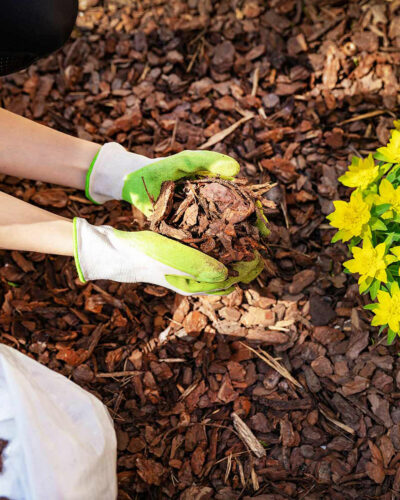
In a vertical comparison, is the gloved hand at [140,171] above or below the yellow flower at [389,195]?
below

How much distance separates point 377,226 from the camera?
1.66 m

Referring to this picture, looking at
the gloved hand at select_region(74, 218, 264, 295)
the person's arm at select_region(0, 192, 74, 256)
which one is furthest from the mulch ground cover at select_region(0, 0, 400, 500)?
the person's arm at select_region(0, 192, 74, 256)

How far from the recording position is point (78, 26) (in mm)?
2615

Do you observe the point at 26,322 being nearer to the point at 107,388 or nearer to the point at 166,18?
the point at 107,388

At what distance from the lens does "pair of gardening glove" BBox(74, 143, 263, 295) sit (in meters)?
1.78

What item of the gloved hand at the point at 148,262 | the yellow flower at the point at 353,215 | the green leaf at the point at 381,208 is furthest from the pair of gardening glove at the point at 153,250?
the green leaf at the point at 381,208

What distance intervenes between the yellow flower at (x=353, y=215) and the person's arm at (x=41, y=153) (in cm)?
116

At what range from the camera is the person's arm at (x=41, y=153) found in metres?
1.97

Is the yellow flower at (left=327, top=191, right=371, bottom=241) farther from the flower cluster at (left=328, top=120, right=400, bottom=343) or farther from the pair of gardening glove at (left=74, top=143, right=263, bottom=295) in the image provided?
the pair of gardening glove at (left=74, top=143, right=263, bottom=295)

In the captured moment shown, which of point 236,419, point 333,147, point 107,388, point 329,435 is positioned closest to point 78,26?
point 333,147

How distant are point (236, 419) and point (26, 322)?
1060 mm

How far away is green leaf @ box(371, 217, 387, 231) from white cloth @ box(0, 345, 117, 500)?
123 cm

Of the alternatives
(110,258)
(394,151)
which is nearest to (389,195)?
(394,151)

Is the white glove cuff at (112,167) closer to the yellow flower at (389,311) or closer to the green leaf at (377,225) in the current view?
the green leaf at (377,225)
